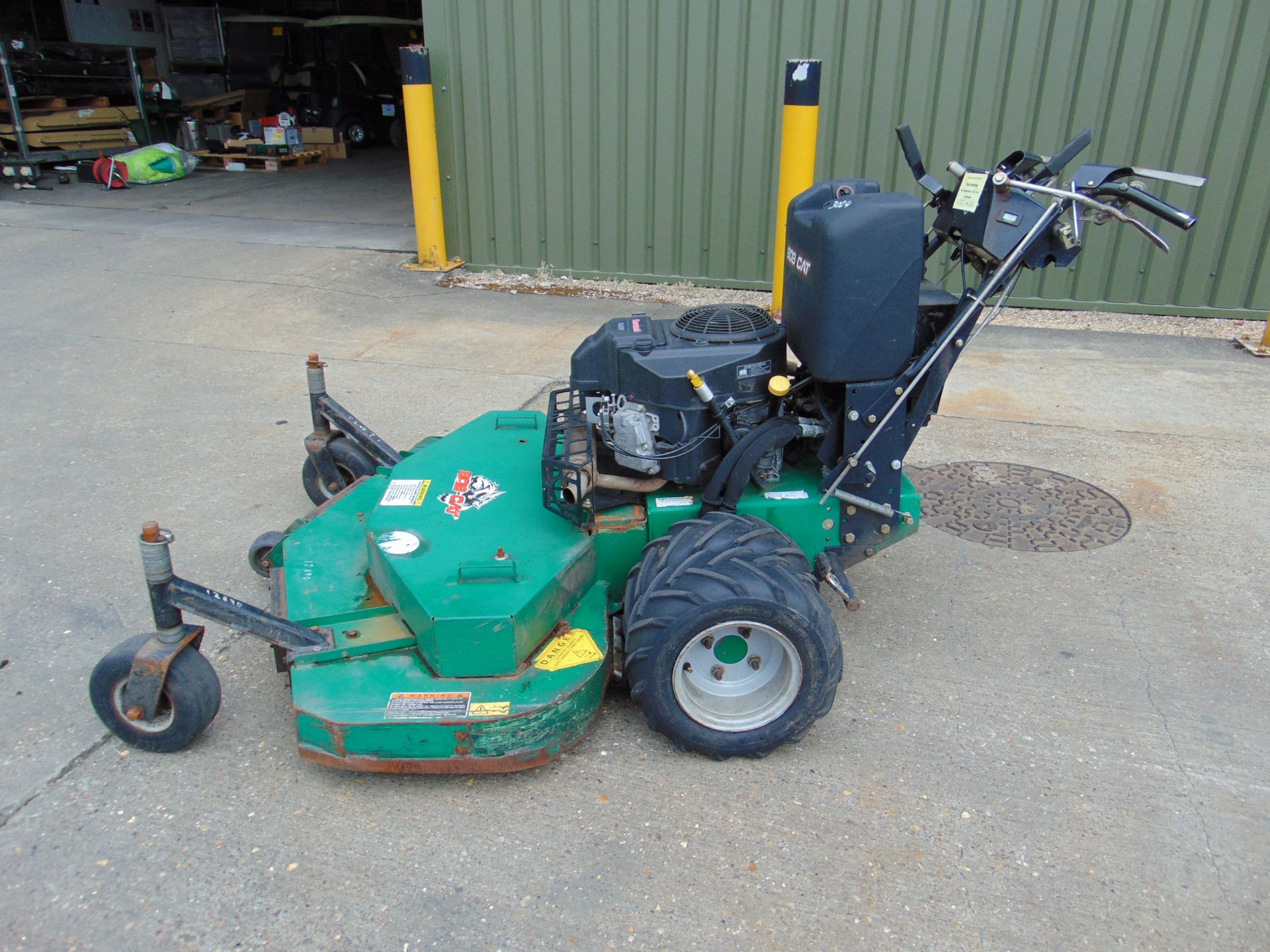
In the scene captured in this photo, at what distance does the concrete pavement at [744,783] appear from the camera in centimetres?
247

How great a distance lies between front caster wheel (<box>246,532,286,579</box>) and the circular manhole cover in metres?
2.88

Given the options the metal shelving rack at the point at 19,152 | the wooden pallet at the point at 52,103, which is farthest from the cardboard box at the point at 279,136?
the wooden pallet at the point at 52,103

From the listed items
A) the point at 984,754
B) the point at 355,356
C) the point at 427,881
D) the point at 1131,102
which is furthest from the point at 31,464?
the point at 1131,102

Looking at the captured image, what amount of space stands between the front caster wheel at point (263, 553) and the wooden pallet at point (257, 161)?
40.8 feet

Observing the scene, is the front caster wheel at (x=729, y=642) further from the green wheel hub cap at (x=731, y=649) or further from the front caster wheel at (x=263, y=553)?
the front caster wheel at (x=263, y=553)

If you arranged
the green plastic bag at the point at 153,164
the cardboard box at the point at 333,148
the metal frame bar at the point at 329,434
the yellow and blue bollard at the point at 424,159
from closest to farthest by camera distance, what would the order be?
the metal frame bar at the point at 329,434
the yellow and blue bollard at the point at 424,159
the green plastic bag at the point at 153,164
the cardboard box at the point at 333,148

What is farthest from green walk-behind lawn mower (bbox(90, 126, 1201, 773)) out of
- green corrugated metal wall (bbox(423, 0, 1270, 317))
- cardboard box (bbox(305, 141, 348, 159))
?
cardboard box (bbox(305, 141, 348, 159))

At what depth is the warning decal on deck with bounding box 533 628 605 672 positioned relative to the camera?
2951mm

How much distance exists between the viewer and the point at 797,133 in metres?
6.94

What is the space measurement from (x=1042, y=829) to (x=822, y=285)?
5.64ft

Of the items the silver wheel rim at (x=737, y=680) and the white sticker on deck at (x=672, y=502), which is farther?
the white sticker on deck at (x=672, y=502)

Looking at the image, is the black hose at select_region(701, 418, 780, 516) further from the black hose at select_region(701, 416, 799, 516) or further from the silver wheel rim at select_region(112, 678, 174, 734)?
the silver wheel rim at select_region(112, 678, 174, 734)

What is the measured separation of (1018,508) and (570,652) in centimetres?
265

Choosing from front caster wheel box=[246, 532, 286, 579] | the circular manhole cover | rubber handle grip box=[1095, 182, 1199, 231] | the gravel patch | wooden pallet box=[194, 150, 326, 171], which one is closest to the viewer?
rubber handle grip box=[1095, 182, 1199, 231]
